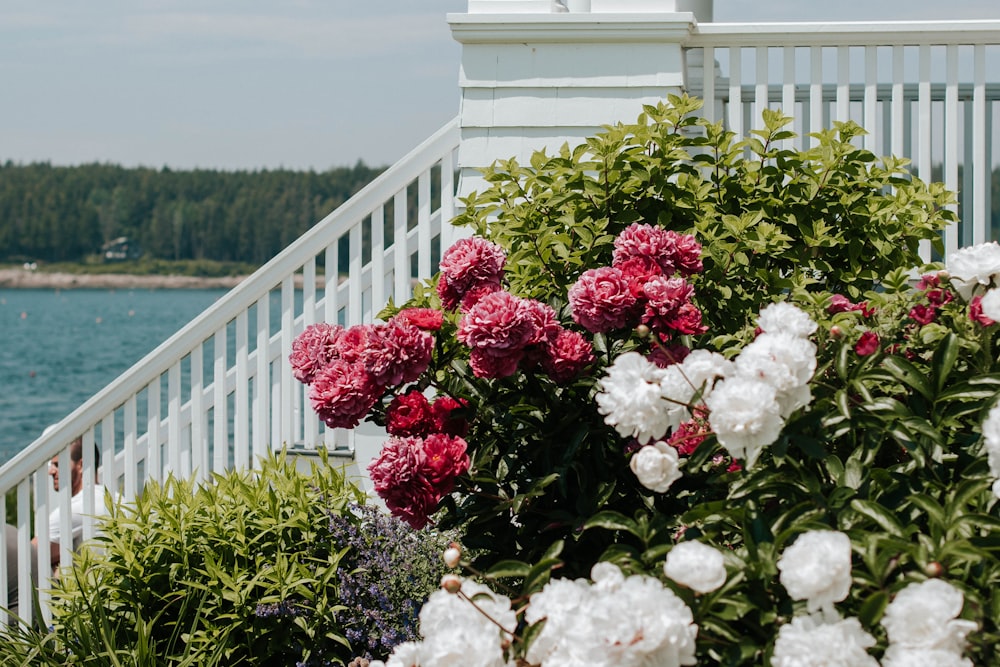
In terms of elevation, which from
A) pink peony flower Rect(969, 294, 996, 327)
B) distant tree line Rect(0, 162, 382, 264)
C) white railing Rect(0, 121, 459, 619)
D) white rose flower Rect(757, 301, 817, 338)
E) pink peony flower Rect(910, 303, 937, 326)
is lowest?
distant tree line Rect(0, 162, 382, 264)

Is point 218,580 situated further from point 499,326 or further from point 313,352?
point 499,326

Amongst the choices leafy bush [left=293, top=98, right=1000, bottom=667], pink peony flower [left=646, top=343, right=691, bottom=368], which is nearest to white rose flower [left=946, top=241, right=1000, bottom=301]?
leafy bush [left=293, top=98, right=1000, bottom=667]

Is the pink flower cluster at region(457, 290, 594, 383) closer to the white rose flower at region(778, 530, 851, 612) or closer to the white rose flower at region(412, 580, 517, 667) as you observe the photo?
the white rose flower at region(412, 580, 517, 667)

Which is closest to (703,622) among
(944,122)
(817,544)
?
(817,544)

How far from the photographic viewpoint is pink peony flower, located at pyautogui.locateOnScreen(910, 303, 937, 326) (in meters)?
2.69

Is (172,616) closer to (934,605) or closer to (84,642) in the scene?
(84,642)

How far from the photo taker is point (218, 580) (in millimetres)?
3881

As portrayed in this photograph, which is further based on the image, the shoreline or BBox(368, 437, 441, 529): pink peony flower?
the shoreline

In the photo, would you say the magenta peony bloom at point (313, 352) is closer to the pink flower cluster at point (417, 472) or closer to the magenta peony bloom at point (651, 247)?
the pink flower cluster at point (417, 472)

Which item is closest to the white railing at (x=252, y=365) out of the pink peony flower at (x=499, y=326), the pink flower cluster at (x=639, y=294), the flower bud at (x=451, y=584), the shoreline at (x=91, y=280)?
the pink flower cluster at (x=639, y=294)

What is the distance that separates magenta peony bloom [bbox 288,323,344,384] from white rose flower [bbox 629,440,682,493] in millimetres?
1098

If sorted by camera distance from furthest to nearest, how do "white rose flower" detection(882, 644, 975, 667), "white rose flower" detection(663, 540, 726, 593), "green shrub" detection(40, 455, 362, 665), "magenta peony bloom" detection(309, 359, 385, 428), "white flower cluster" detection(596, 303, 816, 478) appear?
1. "green shrub" detection(40, 455, 362, 665)
2. "magenta peony bloom" detection(309, 359, 385, 428)
3. "white flower cluster" detection(596, 303, 816, 478)
4. "white rose flower" detection(663, 540, 726, 593)
5. "white rose flower" detection(882, 644, 975, 667)

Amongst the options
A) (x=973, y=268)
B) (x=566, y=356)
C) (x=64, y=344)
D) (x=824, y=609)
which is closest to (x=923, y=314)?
(x=973, y=268)

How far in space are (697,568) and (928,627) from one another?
373 millimetres
